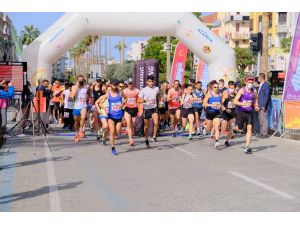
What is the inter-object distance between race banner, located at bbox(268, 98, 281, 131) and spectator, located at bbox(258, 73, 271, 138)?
0.69 ft

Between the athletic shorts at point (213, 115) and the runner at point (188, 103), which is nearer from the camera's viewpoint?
the athletic shorts at point (213, 115)

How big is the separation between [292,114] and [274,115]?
3.38 ft

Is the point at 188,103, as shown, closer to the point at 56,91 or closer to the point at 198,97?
the point at 198,97

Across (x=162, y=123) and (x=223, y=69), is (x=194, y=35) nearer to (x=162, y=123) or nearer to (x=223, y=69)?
(x=223, y=69)

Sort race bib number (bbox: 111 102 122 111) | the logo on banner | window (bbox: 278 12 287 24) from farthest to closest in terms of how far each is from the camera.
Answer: window (bbox: 278 12 287 24), the logo on banner, race bib number (bbox: 111 102 122 111)

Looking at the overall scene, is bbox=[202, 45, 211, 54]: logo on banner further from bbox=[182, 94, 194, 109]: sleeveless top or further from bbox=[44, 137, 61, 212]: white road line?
bbox=[44, 137, 61, 212]: white road line

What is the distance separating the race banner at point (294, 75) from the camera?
16.5 meters

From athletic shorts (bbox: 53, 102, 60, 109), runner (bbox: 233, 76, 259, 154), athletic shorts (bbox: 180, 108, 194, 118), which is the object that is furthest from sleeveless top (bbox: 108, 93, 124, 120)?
athletic shorts (bbox: 53, 102, 60, 109)

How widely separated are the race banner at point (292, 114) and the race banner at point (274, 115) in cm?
41

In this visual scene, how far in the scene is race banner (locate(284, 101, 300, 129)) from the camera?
1664cm

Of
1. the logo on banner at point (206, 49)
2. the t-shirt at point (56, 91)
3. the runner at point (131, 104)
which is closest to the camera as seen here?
the runner at point (131, 104)

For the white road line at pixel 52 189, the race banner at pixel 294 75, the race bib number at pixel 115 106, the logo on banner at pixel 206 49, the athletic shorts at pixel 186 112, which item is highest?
the logo on banner at pixel 206 49

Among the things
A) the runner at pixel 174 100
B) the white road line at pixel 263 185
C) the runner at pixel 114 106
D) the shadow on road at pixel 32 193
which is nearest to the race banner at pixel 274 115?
the runner at pixel 174 100

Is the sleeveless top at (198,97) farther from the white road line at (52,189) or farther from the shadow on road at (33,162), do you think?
the white road line at (52,189)
